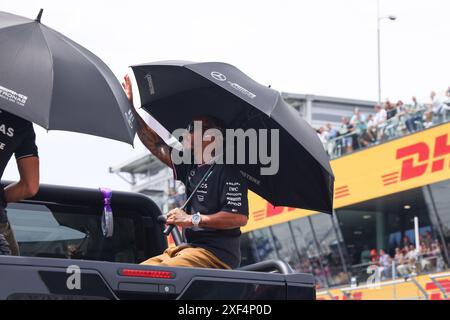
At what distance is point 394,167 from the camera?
1127 inches

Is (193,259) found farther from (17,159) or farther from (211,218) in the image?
(17,159)

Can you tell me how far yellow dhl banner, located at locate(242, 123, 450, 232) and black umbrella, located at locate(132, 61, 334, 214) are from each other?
2092cm

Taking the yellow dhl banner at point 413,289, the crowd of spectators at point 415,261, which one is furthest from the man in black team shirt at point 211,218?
the crowd of spectators at point 415,261

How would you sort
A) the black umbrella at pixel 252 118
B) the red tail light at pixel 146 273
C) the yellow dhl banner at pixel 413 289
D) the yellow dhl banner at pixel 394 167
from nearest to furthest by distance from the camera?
the red tail light at pixel 146 273
the black umbrella at pixel 252 118
the yellow dhl banner at pixel 413 289
the yellow dhl banner at pixel 394 167

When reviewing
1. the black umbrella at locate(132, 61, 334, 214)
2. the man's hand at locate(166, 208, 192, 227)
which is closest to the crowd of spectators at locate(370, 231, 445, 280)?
the black umbrella at locate(132, 61, 334, 214)

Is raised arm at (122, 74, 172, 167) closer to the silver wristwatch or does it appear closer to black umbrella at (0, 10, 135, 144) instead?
Answer: black umbrella at (0, 10, 135, 144)

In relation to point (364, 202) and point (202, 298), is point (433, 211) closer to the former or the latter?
point (364, 202)

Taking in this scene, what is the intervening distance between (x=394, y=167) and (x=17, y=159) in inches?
982

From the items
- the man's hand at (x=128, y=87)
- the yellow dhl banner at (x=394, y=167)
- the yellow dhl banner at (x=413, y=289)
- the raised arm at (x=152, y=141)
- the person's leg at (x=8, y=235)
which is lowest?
the yellow dhl banner at (x=413, y=289)

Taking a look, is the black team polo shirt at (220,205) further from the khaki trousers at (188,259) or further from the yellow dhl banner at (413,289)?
the yellow dhl banner at (413,289)

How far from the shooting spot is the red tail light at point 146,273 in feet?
12.9

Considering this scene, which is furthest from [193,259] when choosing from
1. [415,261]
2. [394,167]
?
[394,167]

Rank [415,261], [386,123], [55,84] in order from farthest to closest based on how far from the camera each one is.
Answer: [386,123] → [415,261] → [55,84]

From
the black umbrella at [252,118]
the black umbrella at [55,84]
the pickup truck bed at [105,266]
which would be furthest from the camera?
the black umbrella at [252,118]
